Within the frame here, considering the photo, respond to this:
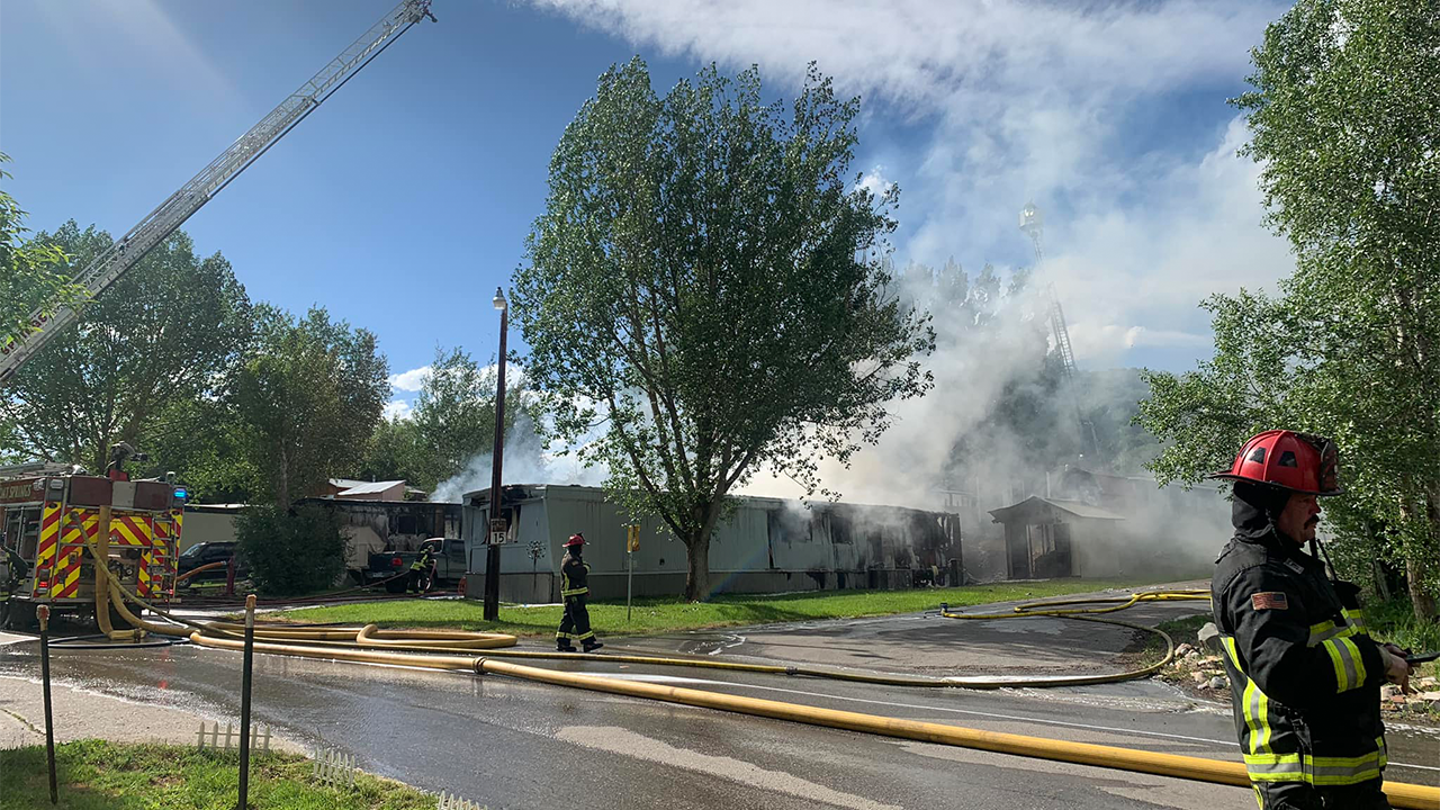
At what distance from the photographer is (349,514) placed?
28359 millimetres

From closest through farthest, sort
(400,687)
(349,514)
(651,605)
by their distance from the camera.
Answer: (400,687)
(651,605)
(349,514)

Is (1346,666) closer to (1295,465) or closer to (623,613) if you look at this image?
(1295,465)

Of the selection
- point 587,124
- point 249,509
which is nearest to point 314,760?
point 587,124

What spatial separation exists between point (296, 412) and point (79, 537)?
1117 inches

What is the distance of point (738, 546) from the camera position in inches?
1043

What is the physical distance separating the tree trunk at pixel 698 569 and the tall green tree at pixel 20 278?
15405mm

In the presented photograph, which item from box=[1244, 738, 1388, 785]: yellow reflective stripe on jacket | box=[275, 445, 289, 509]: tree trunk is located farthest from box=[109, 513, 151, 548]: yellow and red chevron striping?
box=[275, 445, 289, 509]: tree trunk

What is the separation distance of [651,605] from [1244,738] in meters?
18.6

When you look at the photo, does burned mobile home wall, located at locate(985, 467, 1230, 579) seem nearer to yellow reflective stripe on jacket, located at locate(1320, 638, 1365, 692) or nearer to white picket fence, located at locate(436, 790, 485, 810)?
white picket fence, located at locate(436, 790, 485, 810)

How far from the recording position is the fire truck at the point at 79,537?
12078 millimetres

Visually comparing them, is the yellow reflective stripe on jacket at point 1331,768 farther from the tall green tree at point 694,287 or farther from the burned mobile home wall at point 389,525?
the burned mobile home wall at point 389,525

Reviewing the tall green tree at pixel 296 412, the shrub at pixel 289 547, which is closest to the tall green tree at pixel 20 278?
the shrub at pixel 289 547

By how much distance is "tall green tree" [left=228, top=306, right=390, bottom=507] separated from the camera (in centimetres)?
3822

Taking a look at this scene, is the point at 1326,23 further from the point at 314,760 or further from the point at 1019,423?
the point at 1019,423
